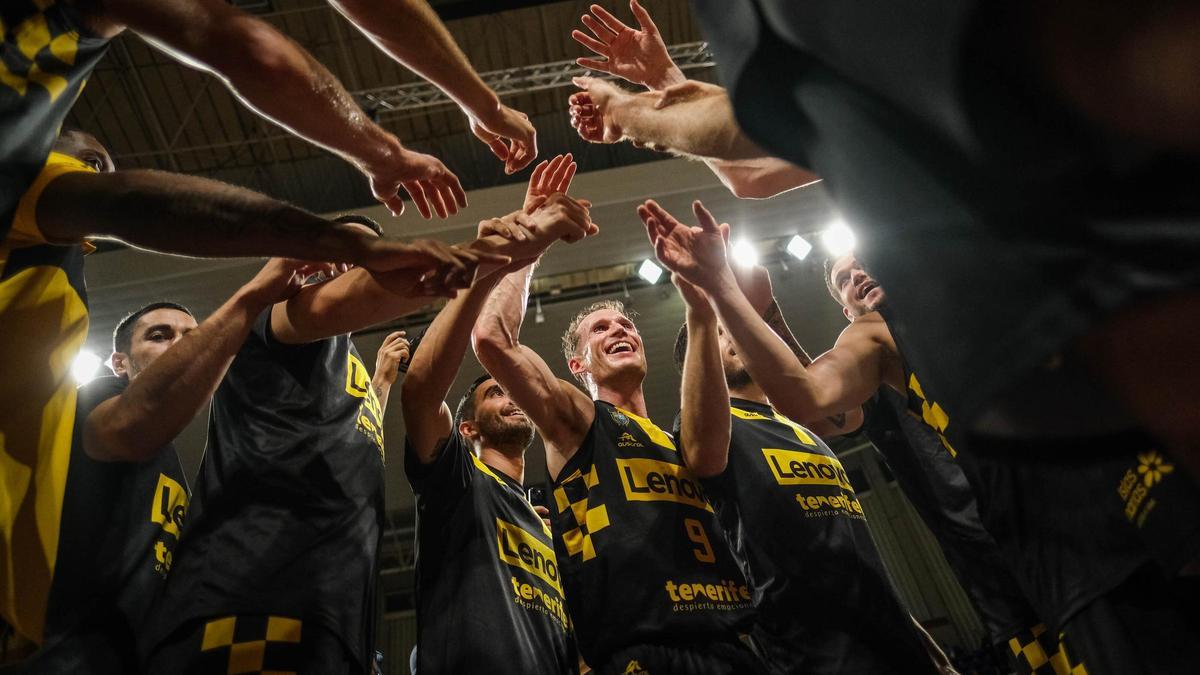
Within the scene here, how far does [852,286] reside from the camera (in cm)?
339

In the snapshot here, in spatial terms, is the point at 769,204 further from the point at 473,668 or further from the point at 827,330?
the point at 473,668

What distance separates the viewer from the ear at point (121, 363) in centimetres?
300

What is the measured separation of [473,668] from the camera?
2496 millimetres

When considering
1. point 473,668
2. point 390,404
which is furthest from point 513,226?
point 390,404

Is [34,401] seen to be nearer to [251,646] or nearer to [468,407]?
[251,646]

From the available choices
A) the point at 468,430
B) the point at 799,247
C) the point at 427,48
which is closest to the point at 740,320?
the point at 427,48

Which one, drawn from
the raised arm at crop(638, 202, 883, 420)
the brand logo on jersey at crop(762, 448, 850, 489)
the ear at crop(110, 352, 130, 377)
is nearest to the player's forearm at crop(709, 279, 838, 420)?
the raised arm at crop(638, 202, 883, 420)

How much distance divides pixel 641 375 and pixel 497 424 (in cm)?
75

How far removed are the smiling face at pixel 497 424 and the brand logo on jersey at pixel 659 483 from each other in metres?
0.90

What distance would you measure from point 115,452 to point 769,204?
18.8 ft

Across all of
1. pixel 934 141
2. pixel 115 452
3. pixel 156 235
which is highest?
pixel 115 452

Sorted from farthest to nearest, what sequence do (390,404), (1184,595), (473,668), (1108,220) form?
(390,404)
(473,668)
(1184,595)
(1108,220)

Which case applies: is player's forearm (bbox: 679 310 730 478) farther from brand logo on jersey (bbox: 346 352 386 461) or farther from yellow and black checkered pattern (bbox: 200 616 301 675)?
yellow and black checkered pattern (bbox: 200 616 301 675)

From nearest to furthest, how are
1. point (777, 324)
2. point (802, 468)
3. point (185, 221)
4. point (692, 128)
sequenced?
point (692, 128), point (185, 221), point (802, 468), point (777, 324)
